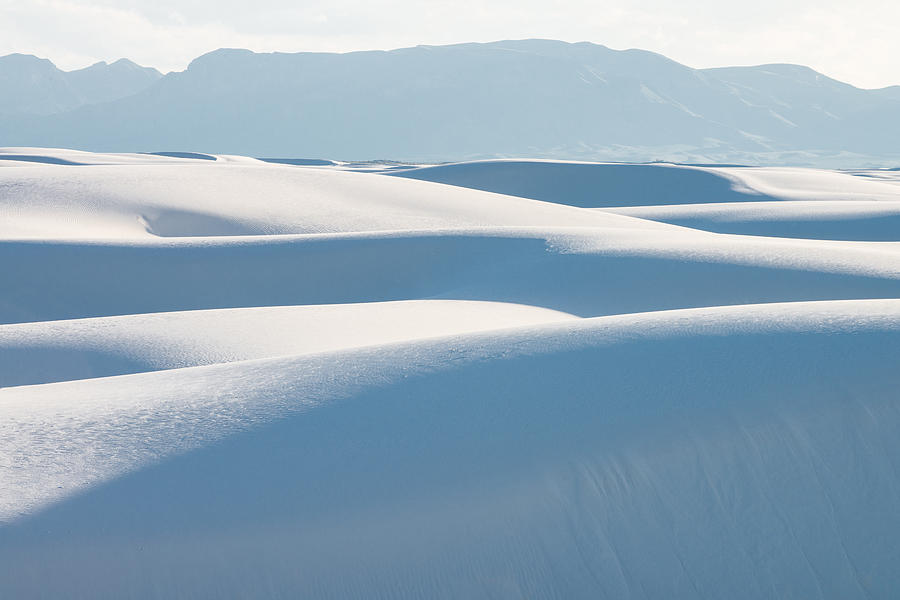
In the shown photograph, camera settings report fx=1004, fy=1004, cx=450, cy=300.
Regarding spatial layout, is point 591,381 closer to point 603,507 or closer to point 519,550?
point 603,507

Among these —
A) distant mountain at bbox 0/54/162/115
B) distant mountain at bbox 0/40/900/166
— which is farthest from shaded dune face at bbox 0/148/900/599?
distant mountain at bbox 0/54/162/115

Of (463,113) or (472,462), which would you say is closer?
(472,462)

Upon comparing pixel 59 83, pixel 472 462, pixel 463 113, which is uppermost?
pixel 59 83

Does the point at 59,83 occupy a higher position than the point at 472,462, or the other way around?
the point at 59,83

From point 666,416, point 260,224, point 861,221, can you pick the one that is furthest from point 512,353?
point 861,221

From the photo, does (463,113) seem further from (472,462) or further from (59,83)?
(472,462)

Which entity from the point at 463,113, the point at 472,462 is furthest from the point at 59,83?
the point at 472,462
